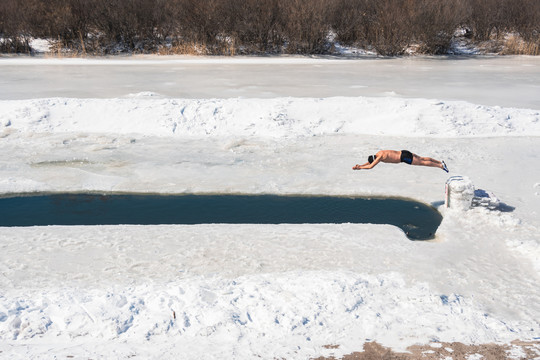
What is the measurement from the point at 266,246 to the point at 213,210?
1544mm

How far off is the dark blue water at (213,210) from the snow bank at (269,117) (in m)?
2.76

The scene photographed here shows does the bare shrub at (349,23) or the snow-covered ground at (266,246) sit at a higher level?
the bare shrub at (349,23)

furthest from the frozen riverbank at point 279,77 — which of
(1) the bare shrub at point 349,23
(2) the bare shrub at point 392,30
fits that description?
(1) the bare shrub at point 349,23

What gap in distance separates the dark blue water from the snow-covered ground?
7.0 inches

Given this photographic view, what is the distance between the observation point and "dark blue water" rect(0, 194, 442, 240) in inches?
278

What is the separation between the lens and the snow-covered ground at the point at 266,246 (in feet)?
14.8

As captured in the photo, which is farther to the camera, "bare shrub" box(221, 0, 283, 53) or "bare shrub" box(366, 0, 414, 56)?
"bare shrub" box(221, 0, 283, 53)

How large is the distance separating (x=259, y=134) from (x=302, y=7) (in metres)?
11.0

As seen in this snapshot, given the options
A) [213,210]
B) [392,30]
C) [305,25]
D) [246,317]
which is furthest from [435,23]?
[246,317]

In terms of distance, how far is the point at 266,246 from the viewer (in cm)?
604

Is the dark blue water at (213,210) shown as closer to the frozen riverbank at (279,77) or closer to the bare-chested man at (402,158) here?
the bare-chested man at (402,158)

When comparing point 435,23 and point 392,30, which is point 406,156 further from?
point 435,23

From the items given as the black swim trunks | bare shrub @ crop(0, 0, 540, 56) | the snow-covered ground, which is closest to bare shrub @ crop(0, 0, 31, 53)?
bare shrub @ crop(0, 0, 540, 56)

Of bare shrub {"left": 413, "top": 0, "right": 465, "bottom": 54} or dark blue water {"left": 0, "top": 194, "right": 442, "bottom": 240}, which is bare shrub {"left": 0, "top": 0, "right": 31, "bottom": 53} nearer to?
bare shrub {"left": 413, "top": 0, "right": 465, "bottom": 54}
